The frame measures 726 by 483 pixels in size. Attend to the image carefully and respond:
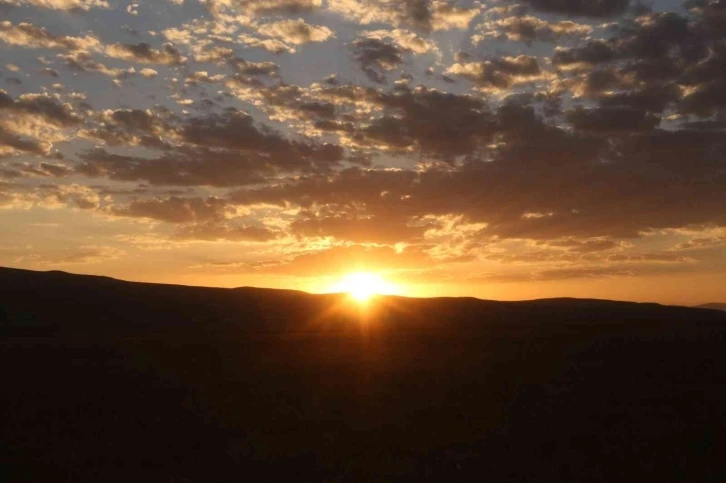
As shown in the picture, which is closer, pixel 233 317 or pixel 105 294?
pixel 233 317

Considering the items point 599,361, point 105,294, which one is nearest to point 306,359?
point 599,361

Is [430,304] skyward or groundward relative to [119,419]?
skyward

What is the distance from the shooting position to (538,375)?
93.0ft

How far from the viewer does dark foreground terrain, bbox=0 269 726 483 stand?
17.4 metres

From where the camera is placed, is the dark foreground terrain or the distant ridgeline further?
the distant ridgeline

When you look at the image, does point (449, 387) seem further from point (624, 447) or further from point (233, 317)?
point (233, 317)

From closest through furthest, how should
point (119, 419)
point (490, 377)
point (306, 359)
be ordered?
1. point (119, 419)
2. point (490, 377)
3. point (306, 359)

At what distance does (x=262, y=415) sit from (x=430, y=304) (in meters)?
65.0

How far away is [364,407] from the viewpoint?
919 inches

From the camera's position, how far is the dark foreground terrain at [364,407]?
57.2 ft

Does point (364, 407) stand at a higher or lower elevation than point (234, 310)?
lower

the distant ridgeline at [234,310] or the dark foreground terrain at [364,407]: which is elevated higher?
the distant ridgeline at [234,310]

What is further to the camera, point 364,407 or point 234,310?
point 234,310

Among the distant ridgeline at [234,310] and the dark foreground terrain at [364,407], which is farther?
the distant ridgeline at [234,310]
